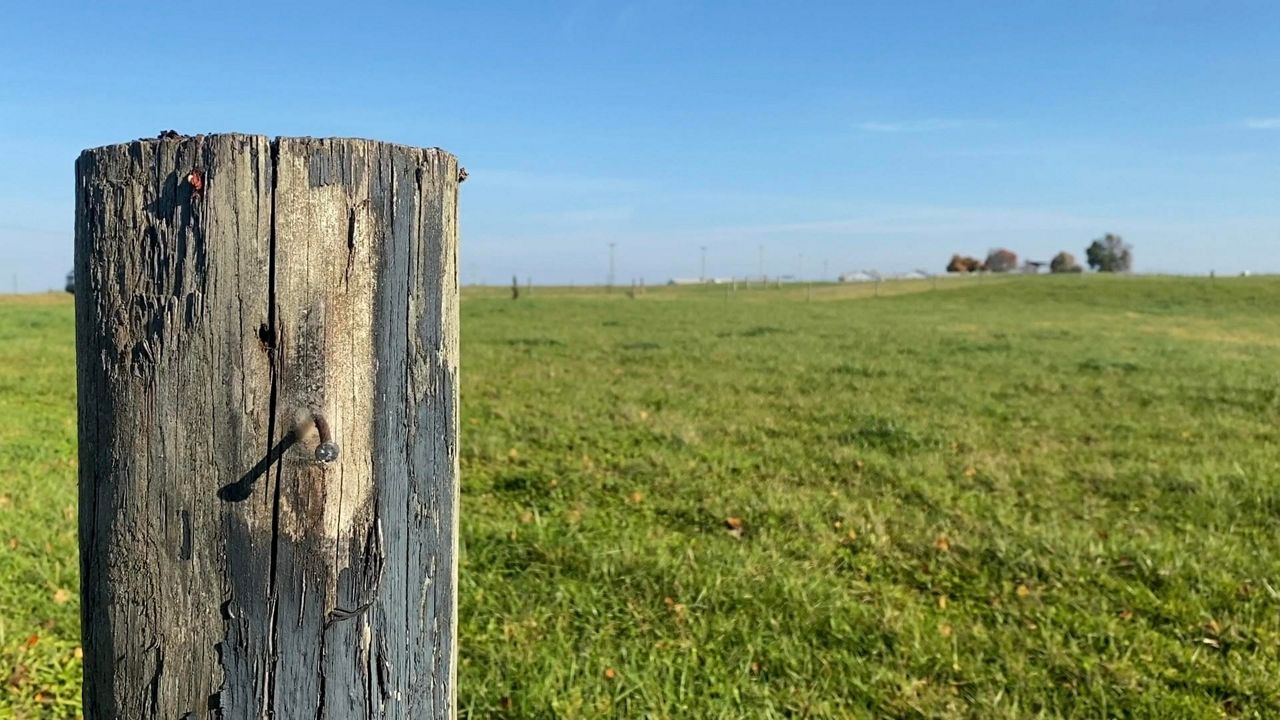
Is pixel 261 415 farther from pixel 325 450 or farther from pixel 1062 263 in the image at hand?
pixel 1062 263

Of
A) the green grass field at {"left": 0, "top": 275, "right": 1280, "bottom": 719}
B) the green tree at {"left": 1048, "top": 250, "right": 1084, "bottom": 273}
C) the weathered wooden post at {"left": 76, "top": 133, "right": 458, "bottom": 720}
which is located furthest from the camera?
the green tree at {"left": 1048, "top": 250, "right": 1084, "bottom": 273}

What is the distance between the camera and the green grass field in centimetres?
309

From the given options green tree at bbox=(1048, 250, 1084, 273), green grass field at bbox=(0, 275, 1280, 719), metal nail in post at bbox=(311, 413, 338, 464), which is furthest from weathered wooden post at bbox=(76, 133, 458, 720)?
green tree at bbox=(1048, 250, 1084, 273)

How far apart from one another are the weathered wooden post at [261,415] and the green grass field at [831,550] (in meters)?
1.78

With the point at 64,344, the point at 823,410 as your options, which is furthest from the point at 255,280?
the point at 64,344

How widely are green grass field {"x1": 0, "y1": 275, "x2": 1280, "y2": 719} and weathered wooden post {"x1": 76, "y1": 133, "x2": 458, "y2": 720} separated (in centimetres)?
178

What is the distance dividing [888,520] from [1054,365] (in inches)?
347

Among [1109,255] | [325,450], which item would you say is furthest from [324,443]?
[1109,255]

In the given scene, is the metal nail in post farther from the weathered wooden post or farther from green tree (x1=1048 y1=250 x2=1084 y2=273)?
green tree (x1=1048 y1=250 x2=1084 y2=273)

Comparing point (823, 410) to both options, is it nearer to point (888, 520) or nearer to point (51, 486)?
point (888, 520)

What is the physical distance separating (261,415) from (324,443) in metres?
0.09

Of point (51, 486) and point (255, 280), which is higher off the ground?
point (255, 280)

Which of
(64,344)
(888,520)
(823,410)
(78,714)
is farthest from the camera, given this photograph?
(64,344)

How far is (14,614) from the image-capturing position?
346cm
